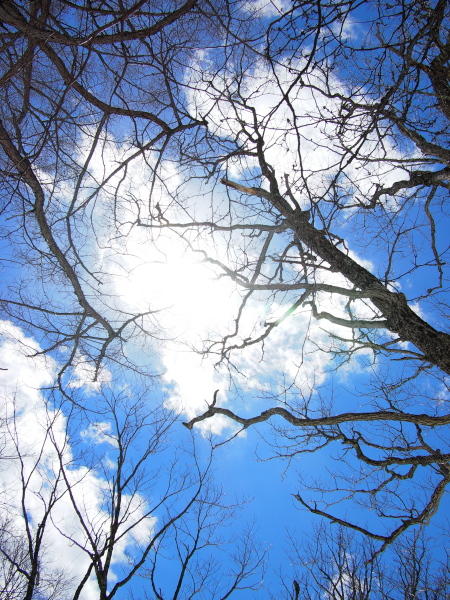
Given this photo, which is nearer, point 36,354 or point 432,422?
point 432,422

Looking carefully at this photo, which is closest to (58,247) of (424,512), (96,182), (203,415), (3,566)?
(96,182)

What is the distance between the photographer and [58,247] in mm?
3586

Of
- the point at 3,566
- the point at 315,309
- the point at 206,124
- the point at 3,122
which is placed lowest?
the point at 3,566

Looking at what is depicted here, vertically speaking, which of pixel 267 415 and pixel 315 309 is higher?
pixel 315 309

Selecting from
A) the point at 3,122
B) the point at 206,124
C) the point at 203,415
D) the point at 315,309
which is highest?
the point at 206,124

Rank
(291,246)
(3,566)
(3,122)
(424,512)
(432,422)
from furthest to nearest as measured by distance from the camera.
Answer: (3,566), (291,246), (424,512), (3,122), (432,422)

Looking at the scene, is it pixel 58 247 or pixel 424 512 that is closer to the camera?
pixel 58 247

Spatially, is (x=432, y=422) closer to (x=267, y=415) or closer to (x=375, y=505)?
(x=267, y=415)

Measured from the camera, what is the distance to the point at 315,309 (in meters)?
3.72

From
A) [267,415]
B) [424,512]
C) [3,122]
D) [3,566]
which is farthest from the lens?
[3,566]

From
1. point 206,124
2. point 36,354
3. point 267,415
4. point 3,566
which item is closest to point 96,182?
point 206,124

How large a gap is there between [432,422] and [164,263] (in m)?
3.25

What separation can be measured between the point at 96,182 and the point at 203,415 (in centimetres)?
284

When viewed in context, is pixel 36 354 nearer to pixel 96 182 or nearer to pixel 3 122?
pixel 96 182
